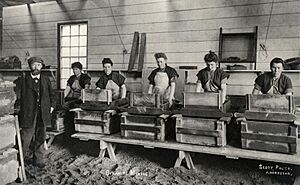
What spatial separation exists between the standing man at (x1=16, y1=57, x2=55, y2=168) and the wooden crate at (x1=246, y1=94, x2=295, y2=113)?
207 cm

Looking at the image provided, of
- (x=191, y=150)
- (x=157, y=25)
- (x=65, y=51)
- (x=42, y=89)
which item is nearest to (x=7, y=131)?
(x=42, y=89)

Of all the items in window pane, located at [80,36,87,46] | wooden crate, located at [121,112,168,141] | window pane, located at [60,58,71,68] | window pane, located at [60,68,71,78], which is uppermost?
window pane, located at [80,36,87,46]

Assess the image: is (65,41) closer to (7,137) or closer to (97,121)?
(97,121)

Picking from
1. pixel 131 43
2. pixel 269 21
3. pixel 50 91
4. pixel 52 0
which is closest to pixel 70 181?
pixel 50 91

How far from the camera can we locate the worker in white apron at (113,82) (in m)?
3.29

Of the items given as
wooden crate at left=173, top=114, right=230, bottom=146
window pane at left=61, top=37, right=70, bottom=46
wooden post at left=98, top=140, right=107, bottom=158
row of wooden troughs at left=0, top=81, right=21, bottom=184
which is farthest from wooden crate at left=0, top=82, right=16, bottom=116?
window pane at left=61, top=37, right=70, bottom=46

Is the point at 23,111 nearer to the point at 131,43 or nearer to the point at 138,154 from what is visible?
the point at 138,154

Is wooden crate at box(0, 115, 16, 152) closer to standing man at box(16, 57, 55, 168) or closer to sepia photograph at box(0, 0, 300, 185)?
sepia photograph at box(0, 0, 300, 185)

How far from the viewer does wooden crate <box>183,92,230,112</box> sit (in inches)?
93.1

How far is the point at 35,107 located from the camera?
2.68m

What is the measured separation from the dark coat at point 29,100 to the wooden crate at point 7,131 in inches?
16.1

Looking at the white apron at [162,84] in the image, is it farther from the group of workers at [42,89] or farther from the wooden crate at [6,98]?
the wooden crate at [6,98]

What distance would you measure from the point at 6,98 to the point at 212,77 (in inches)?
80.2

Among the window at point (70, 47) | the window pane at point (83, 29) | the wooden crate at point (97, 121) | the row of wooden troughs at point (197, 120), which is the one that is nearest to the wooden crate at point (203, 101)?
the row of wooden troughs at point (197, 120)
